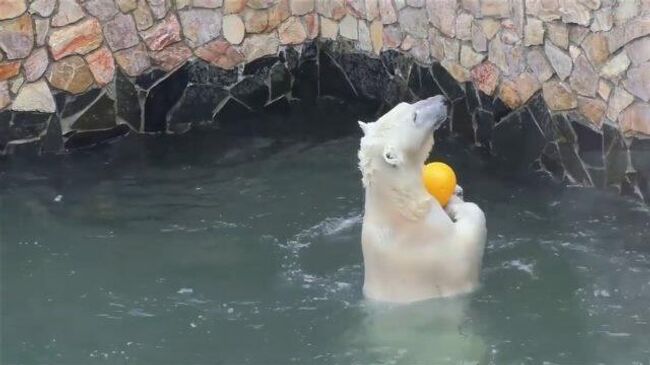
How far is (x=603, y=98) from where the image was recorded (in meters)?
7.70

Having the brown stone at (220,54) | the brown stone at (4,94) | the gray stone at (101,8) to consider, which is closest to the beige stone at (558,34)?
the brown stone at (220,54)

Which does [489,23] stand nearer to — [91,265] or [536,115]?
[536,115]

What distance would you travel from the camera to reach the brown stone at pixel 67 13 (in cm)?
949

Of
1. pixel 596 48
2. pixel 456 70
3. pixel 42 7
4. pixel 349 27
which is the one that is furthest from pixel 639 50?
pixel 42 7

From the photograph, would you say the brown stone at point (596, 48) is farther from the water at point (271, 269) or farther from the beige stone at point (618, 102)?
the water at point (271, 269)

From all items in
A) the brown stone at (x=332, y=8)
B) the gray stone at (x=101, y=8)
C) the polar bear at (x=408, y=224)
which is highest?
the gray stone at (x=101, y=8)

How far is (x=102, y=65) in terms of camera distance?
973cm

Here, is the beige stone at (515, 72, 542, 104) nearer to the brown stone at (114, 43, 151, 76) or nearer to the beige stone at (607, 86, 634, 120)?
the beige stone at (607, 86, 634, 120)

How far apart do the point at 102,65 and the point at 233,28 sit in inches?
Result: 45.9

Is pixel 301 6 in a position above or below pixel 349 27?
above

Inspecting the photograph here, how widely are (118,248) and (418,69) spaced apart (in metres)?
3.09

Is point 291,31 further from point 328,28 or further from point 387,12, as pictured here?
point 387,12

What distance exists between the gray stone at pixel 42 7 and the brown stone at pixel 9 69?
44 cm

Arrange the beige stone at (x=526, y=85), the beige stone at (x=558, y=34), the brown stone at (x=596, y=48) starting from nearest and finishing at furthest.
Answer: the brown stone at (x=596, y=48)
the beige stone at (x=558, y=34)
the beige stone at (x=526, y=85)
